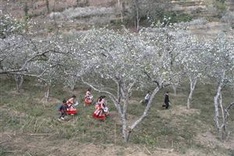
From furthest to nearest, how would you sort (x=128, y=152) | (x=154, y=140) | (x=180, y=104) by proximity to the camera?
(x=180, y=104) → (x=154, y=140) → (x=128, y=152)

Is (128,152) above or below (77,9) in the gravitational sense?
below

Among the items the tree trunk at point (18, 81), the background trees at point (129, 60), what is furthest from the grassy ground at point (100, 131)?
the tree trunk at point (18, 81)

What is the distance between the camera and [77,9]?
70.0 m

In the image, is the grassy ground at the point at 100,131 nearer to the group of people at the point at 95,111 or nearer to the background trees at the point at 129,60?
the group of people at the point at 95,111

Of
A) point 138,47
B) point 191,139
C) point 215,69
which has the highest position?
point 138,47

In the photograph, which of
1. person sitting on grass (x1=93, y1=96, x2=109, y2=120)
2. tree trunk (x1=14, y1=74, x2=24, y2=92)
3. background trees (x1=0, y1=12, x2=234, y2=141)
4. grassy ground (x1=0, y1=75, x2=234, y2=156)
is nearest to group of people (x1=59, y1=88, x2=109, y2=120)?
person sitting on grass (x1=93, y1=96, x2=109, y2=120)

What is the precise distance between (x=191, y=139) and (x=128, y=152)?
4.70 m

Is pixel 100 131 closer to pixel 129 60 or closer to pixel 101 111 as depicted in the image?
pixel 101 111

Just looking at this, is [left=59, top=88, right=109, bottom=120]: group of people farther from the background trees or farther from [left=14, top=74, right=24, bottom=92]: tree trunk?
[left=14, top=74, right=24, bottom=92]: tree trunk

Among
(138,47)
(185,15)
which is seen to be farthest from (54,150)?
(185,15)

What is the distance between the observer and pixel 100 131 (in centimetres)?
2592

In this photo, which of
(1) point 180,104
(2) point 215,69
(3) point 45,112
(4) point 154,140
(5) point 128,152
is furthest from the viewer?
(1) point 180,104

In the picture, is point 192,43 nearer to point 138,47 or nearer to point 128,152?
point 138,47

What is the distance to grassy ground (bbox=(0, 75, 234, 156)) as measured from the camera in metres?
23.4
